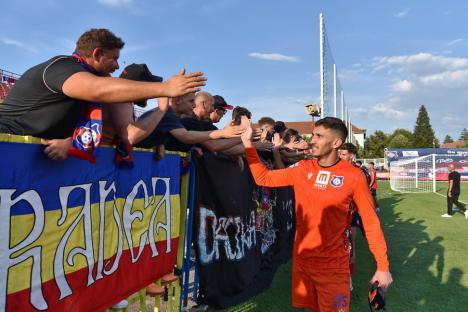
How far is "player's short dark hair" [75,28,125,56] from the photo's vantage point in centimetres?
244

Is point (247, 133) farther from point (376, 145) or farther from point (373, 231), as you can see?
point (376, 145)

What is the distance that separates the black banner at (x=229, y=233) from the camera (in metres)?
4.21

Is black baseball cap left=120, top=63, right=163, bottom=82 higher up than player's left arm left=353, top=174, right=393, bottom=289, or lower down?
higher up

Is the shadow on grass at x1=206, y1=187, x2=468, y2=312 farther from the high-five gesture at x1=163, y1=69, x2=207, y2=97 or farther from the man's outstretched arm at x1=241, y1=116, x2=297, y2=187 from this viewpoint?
the high-five gesture at x1=163, y1=69, x2=207, y2=97

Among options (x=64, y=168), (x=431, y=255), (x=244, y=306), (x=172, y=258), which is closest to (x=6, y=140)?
(x=64, y=168)

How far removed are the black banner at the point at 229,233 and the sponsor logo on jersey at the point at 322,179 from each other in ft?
3.98

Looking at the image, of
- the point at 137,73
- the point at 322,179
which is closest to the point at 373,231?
the point at 322,179

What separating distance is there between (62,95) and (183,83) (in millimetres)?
650

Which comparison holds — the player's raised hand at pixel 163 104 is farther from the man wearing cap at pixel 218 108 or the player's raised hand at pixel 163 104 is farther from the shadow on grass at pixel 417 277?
the shadow on grass at pixel 417 277

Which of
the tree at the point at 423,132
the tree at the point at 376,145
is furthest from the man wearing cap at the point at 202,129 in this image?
the tree at the point at 423,132

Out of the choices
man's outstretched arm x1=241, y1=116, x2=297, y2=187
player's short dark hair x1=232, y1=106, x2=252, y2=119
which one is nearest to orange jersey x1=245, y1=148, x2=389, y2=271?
man's outstretched arm x1=241, y1=116, x2=297, y2=187

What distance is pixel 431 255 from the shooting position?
809 cm

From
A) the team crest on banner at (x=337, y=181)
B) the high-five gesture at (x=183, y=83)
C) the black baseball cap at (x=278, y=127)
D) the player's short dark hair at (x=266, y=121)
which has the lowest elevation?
the team crest on banner at (x=337, y=181)

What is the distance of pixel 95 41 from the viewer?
2.44m
